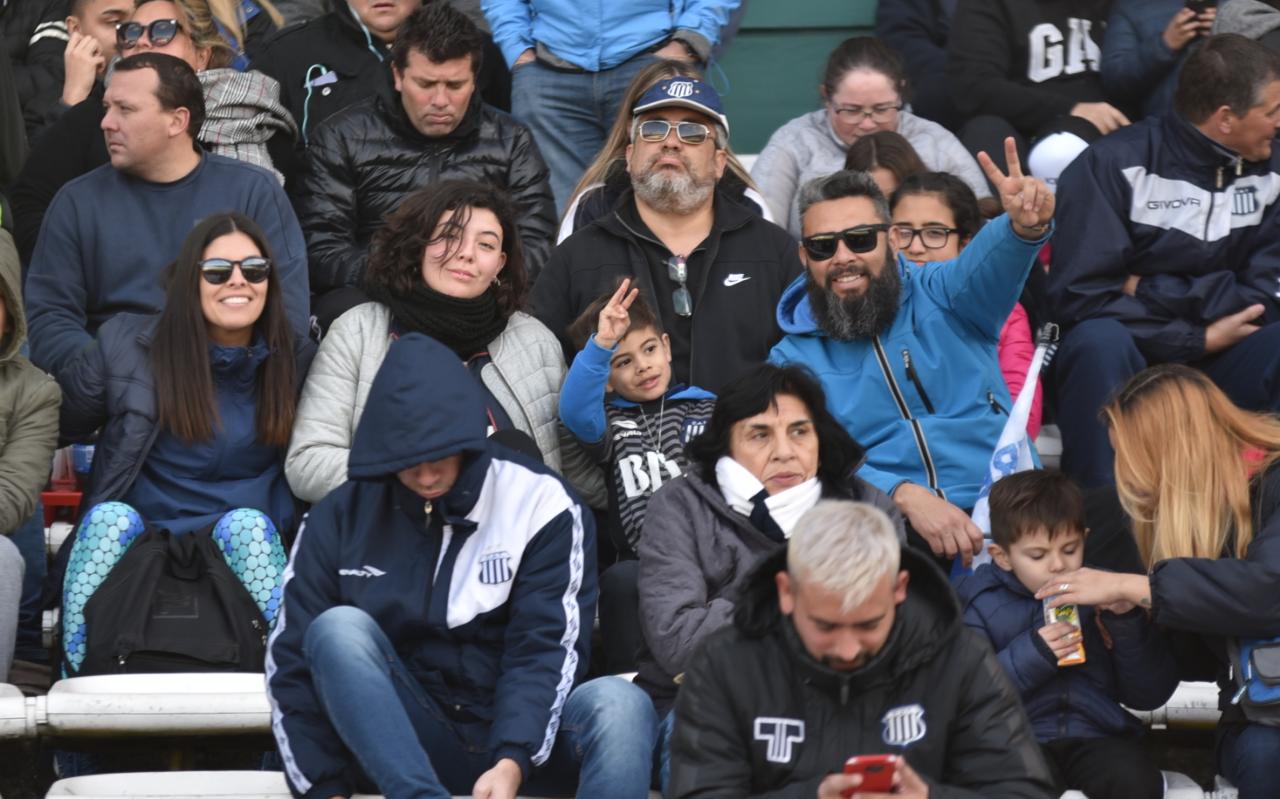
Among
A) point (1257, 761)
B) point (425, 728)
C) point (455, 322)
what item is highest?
point (455, 322)

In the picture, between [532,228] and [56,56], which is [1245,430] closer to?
[532,228]

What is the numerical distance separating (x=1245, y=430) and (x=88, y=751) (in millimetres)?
2998

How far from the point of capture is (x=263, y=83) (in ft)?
22.6

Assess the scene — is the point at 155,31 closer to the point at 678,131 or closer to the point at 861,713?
the point at 678,131

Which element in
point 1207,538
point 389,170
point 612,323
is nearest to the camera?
point 1207,538

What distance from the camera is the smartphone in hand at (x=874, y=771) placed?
12.1 feet

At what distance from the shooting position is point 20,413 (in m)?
5.41

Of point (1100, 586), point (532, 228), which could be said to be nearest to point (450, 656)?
point (1100, 586)

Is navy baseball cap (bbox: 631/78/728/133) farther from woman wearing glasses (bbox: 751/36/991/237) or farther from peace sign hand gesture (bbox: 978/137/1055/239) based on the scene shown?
peace sign hand gesture (bbox: 978/137/1055/239)

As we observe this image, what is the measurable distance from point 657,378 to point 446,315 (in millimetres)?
617

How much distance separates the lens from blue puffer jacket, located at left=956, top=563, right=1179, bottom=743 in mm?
4691

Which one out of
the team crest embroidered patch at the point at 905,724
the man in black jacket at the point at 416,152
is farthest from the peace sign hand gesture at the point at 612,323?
the team crest embroidered patch at the point at 905,724

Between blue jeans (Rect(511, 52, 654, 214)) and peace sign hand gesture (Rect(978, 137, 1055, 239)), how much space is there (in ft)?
7.55

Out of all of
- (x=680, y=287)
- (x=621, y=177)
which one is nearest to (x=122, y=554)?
(x=680, y=287)
